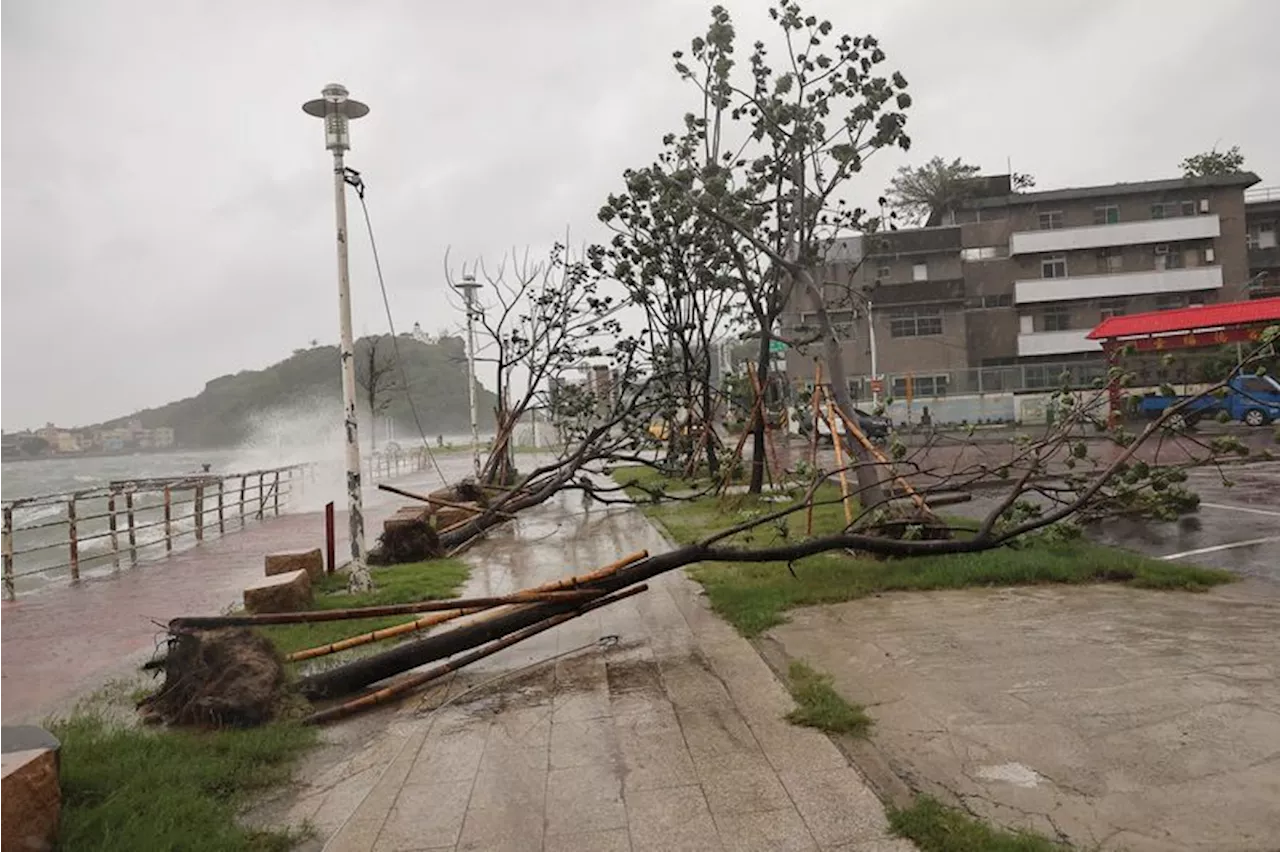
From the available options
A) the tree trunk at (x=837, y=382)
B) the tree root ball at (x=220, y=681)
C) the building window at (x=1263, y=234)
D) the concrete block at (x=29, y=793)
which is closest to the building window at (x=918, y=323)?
the building window at (x=1263, y=234)

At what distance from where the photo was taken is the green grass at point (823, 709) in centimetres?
425

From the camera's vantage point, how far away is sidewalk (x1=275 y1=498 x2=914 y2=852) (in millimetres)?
3396

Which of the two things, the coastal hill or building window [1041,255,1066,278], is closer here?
building window [1041,255,1066,278]

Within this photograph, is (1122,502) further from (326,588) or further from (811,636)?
(326,588)

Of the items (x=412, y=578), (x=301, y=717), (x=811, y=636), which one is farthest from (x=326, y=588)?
(x=811, y=636)

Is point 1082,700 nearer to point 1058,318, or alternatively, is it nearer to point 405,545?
point 405,545

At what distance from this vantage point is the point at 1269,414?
23844 millimetres

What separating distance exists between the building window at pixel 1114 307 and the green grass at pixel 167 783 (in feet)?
147

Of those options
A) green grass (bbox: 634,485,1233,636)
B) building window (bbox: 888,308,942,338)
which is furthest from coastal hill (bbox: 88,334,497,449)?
green grass (bbox: 634,485,1233,636)

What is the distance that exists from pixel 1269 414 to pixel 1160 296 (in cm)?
1995

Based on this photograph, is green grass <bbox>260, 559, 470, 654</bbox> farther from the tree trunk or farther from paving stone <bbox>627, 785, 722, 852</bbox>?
the tree trunk

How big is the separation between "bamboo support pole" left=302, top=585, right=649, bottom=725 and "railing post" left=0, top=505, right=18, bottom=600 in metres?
6.87

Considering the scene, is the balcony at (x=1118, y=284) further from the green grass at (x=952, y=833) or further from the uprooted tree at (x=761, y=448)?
the green grass at (x=952, y=833)

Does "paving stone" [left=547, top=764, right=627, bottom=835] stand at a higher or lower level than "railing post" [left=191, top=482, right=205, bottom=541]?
lower
